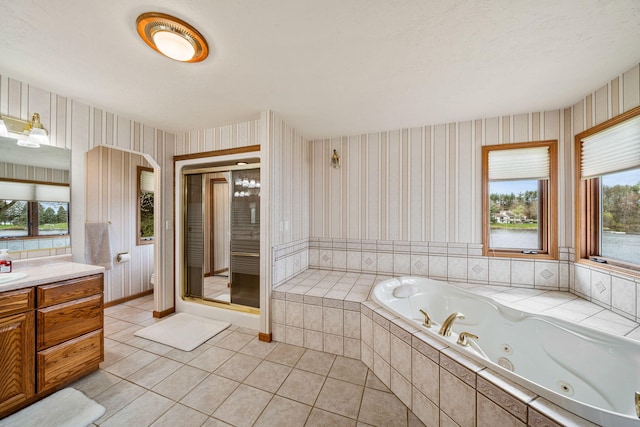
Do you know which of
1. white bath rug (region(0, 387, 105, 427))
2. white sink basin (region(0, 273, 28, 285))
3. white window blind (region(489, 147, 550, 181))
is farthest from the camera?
white window blind (region(489, 147, 550, 181))

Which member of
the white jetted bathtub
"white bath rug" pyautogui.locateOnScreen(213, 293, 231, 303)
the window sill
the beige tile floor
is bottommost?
the beige tile floor

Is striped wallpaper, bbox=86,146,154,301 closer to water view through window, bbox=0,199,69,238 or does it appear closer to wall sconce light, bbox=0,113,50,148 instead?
water view through window, bbox=0,199,69,238

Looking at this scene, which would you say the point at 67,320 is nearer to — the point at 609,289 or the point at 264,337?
the point at 264,337

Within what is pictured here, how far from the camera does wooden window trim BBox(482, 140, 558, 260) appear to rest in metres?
2.48

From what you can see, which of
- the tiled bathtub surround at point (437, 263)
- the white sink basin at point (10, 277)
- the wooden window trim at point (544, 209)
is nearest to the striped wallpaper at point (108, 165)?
the white sink basin at point (10, 277)

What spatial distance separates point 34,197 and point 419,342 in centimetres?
331

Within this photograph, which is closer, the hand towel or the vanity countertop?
the vanity countertop

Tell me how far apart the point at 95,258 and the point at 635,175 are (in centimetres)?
570

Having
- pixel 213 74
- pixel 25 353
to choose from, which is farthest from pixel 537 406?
pixel 25 353

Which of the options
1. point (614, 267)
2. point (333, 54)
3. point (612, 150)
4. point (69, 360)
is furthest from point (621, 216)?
point (69, 360)

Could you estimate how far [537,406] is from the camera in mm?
1001

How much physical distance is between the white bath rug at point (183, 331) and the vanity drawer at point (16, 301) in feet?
3.76

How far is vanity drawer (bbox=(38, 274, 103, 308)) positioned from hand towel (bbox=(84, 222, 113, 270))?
1.59 metres

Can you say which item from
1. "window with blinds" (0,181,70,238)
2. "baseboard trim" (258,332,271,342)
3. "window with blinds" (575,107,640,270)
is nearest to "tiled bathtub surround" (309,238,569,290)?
"window with blinds" (575,107,640,270)
